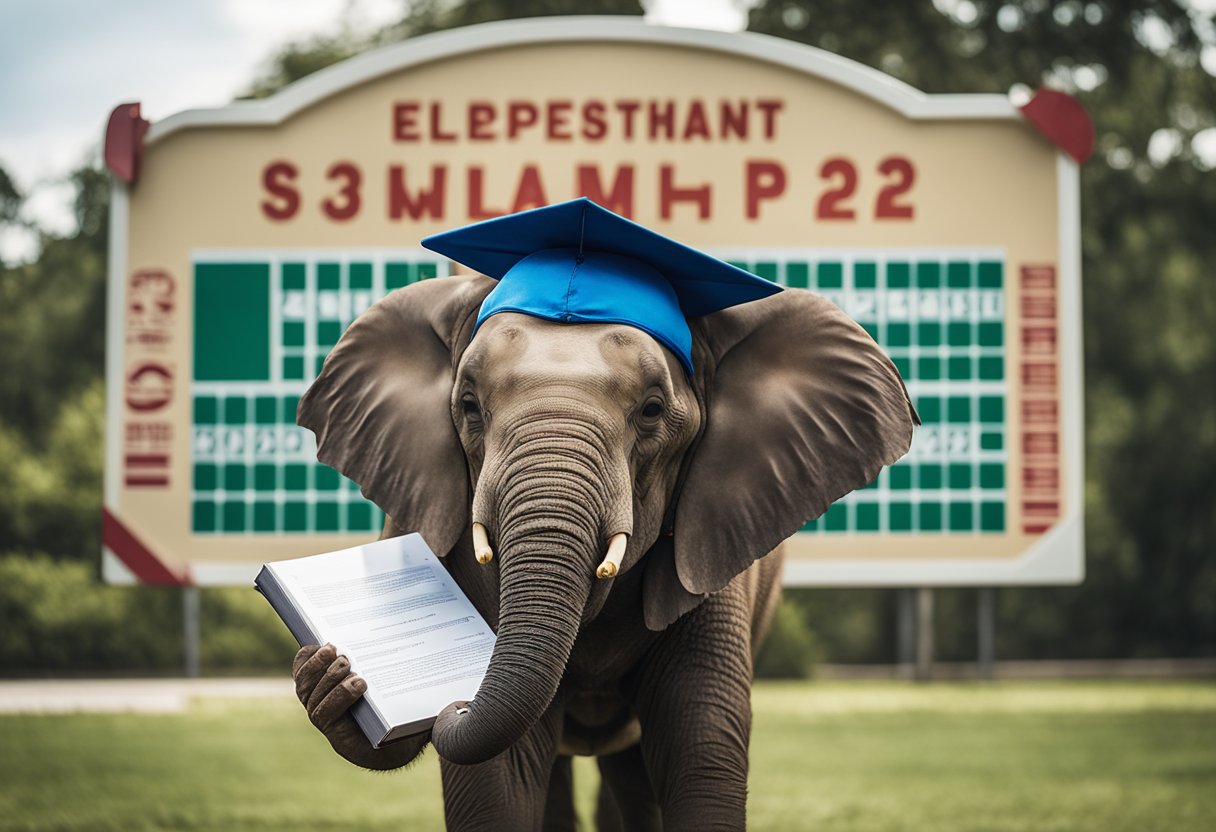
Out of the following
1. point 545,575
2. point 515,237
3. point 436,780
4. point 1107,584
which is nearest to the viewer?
point 545,575

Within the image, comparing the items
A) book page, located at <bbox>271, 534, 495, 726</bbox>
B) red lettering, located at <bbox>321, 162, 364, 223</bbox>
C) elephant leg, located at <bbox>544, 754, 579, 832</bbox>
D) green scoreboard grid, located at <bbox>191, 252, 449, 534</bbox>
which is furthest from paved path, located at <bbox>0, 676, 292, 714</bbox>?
book page, located at <bbox>271, 534, 495, 726</bbox>

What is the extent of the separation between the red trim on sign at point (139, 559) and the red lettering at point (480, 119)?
7.54 ft

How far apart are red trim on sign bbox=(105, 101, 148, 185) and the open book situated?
12.5 feet

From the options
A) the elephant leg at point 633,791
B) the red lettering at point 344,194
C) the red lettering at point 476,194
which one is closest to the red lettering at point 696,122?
the red lettering at point 476,194

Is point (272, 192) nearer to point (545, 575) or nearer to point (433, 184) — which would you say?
point (433, 184)

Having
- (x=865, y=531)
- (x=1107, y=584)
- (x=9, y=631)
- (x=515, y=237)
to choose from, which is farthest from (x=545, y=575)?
(x=1107, y=584)

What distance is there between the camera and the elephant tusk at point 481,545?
3.22 m

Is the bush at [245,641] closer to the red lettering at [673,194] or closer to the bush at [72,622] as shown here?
Result: the bush at [72,622]

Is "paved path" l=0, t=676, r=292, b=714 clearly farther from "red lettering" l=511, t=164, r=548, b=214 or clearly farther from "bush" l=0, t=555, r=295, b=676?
"red lettering" l=511, t=164, r=548, b=214

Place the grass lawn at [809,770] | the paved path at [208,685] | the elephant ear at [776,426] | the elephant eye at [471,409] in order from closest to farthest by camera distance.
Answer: the elephant eye at [471,409] → the elephant ear at [776,426] → the grass lawn at [809,770] → the paved path at [208,685]

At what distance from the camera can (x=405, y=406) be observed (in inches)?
157

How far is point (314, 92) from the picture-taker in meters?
7.08

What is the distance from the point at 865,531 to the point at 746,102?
1964 millimetres

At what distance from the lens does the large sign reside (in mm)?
6953
